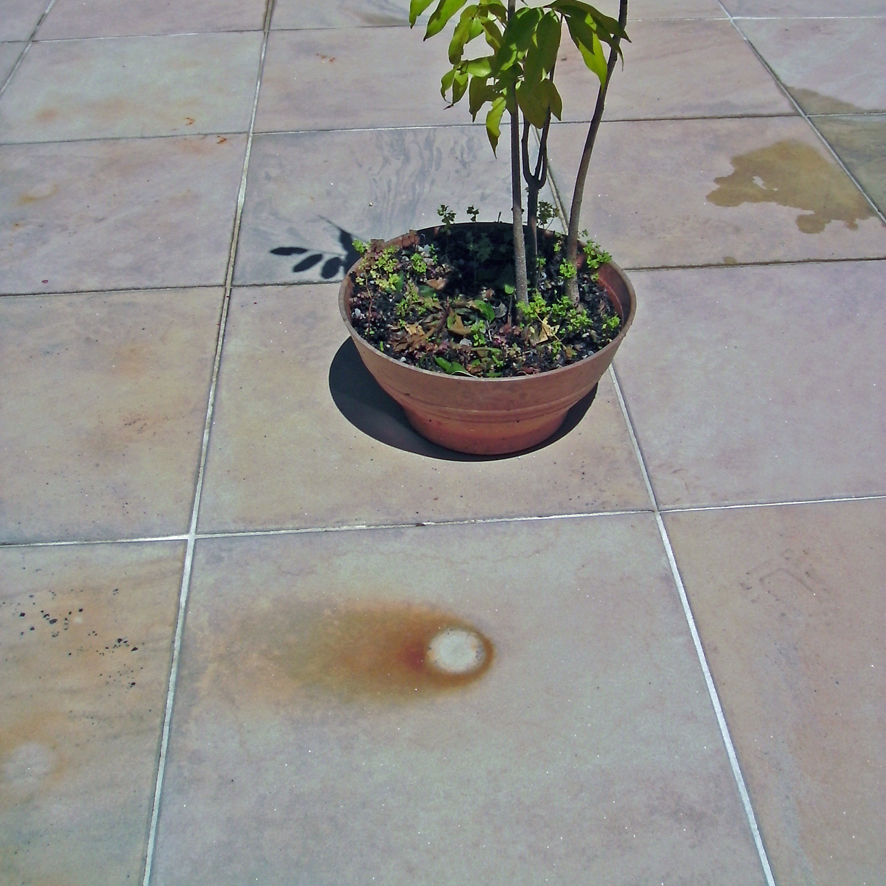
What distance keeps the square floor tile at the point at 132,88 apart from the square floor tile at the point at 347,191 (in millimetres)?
692

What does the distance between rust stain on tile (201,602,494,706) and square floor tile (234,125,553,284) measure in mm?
2055

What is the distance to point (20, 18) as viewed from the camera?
698 cm

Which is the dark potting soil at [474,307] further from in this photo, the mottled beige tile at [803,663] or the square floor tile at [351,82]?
the square floor tile at [351,82]

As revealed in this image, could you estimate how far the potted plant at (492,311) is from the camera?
3279mm

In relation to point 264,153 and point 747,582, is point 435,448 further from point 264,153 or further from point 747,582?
point 264,153

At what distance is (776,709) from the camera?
9.69 feet

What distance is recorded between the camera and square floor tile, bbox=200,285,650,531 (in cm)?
354

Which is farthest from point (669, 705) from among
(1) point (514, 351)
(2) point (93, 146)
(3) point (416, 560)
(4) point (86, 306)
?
(2) point (93, 146)

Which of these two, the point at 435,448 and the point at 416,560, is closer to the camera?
the point at 416,560

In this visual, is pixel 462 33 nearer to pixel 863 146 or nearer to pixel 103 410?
pixel 103 410

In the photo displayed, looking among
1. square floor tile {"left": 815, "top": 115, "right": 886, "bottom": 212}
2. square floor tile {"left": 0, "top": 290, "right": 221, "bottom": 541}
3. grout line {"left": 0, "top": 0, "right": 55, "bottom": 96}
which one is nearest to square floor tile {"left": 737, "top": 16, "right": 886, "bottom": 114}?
square floor tile {"left": 815, "top": 115, "right": 886, "bottom": 212}

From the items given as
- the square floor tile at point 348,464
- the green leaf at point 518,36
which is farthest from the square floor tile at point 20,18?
the green leaf at point 518,36

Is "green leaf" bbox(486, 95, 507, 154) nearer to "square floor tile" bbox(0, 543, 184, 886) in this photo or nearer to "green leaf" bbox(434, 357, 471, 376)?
"green leaf" bbox(434, 357, 471, 376)

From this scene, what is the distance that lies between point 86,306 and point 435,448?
195cm
